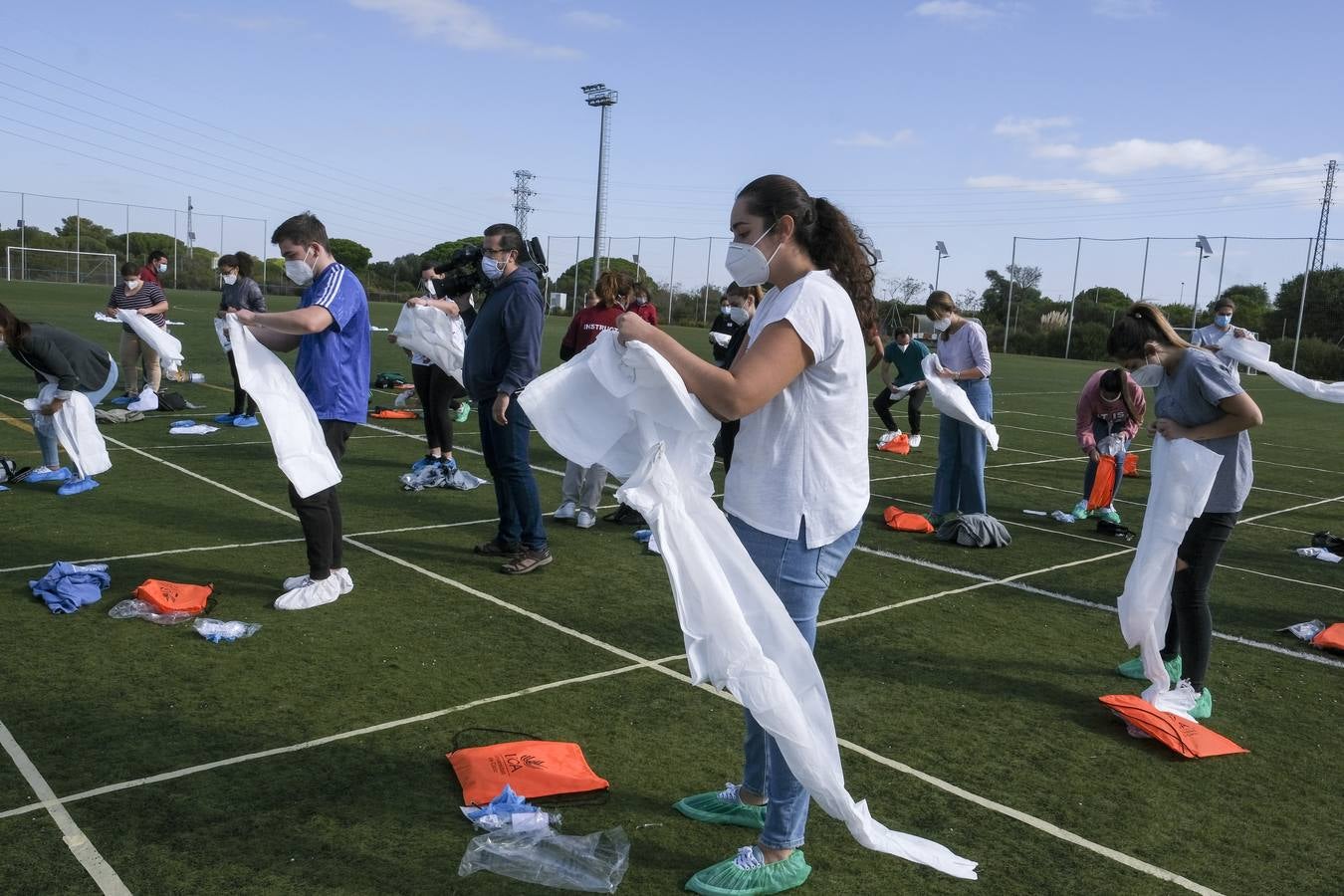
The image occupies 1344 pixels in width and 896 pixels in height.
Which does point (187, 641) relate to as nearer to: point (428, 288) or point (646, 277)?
point (428, 288)

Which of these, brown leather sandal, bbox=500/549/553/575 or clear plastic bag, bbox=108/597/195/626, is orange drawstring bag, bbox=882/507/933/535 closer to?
brown leather sandal, bbox=500/549/553/575

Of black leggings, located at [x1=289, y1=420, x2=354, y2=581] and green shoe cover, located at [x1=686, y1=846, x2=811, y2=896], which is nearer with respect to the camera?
green shoe cover, located at [x1=686, y1=846, x2=811, y2=896]

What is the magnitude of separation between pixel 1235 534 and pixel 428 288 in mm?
8143

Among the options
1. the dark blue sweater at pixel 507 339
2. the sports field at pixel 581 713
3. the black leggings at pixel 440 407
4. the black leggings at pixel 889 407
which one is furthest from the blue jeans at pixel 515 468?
the black leggings at pixel 889 407

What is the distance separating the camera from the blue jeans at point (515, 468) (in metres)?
6.30


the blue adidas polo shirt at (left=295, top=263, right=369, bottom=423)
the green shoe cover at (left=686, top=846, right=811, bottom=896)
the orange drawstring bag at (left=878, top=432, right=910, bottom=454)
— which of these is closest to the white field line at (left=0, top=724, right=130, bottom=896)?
the green shoe cover at (left=686, top=846, right=811, bottom=896)

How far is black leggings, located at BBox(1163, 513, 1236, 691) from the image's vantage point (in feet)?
15.0

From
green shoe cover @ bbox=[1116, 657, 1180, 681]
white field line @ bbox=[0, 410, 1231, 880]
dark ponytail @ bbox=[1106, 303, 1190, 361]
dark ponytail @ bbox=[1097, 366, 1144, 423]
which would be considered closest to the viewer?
white field line @ bbox=[0, 410, 1231, 880]

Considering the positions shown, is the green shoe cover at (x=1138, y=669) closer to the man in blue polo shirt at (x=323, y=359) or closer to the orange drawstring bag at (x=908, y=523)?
the orange drawstring bag at (x=908, y=523)

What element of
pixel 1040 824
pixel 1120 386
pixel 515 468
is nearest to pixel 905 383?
pixel 1120 386

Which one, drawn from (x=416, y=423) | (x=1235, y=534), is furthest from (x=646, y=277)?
(x=1235, y=534)

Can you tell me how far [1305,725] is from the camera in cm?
462

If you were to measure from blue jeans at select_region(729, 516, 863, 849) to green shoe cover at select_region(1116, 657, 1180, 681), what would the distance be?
111 inches

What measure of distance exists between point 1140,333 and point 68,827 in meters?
4.58
